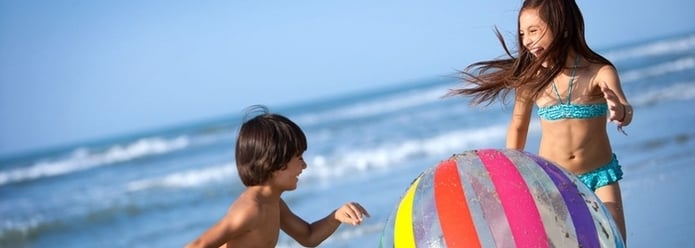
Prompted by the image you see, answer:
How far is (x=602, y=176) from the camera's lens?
16.9 feet

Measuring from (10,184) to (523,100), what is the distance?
77.4 feet

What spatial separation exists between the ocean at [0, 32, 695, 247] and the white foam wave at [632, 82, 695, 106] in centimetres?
5

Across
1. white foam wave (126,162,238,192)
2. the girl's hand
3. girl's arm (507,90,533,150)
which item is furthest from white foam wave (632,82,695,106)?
the girl's hand

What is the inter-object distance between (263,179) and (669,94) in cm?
1432

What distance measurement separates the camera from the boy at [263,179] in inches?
182

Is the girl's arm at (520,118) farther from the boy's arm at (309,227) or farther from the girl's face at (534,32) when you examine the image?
the boy's arm at (309,227)

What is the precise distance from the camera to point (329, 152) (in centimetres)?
1925

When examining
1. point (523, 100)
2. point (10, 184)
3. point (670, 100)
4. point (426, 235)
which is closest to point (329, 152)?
point (670, 100)

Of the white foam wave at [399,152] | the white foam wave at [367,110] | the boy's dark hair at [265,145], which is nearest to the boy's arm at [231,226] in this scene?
the boy's dark hair at [265,145]

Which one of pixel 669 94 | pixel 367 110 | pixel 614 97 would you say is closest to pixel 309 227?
pixel 614 97

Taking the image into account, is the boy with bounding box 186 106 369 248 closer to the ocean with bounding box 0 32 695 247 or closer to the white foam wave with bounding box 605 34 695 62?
the ocean with bounding box 0 32 695 247

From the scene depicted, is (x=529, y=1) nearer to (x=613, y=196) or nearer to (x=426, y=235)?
(x=613, y=196)

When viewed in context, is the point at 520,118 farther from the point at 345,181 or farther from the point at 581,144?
the point at 345,181

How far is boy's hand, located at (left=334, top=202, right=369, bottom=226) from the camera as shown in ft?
15.3
